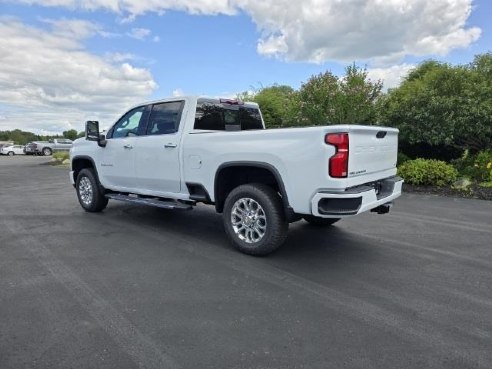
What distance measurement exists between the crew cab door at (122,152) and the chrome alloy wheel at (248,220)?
7.40 feet

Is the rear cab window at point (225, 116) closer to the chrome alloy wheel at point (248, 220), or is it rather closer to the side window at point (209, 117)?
the side window at point (209, 117)

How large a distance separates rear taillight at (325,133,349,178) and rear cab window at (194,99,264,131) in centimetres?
232

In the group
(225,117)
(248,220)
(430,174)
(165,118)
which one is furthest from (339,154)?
(430,174)

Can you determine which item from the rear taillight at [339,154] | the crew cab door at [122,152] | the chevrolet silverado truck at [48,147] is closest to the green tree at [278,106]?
the crew cab door at [122,152]

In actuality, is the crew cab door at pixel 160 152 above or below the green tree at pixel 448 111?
below

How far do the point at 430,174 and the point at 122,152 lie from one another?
7723 millimetres

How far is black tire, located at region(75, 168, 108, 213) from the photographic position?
7.61m

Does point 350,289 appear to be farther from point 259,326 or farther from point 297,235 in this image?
point 297,235

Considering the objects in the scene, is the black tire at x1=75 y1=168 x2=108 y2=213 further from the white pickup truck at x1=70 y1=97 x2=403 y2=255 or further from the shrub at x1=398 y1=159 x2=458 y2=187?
the shrub at x1=398 y1=159 x2=458 y2=187

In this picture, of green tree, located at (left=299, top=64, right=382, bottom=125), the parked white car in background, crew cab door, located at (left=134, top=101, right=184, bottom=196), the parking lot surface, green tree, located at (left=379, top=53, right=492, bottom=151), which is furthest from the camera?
the parked white car in background

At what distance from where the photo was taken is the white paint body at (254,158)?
14.1 feet

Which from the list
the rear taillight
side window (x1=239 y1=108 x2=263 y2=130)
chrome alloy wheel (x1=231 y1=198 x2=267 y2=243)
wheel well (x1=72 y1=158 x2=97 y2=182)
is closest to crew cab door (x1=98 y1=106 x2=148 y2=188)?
wheel well (x1=72 y1=158 x2=97 y2=182)

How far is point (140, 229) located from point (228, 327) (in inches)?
142

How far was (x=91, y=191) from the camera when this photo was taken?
304 inches
